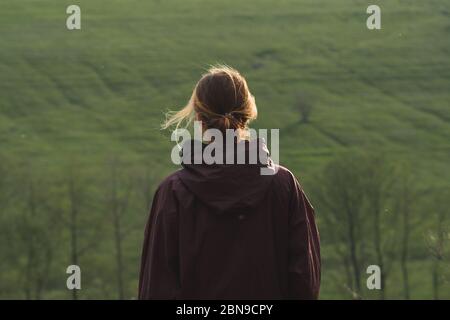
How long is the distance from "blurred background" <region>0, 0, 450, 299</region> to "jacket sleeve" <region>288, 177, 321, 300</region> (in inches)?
2590

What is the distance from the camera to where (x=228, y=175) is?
4.76 meters

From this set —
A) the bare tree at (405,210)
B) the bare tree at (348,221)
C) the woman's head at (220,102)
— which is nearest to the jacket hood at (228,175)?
the woman's head at (220,102)

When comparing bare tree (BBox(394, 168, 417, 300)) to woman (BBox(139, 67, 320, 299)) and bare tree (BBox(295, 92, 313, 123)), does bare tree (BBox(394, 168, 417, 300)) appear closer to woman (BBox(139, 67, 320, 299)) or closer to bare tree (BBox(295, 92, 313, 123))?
bare tree (BBox(295, 92, 313, 123))

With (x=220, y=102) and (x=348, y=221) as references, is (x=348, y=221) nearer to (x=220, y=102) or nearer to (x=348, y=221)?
(x=348, y=221)

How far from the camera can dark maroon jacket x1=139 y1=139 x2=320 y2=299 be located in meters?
4.70

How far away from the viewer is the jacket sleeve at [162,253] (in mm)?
4711

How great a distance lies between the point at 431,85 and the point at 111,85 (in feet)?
123

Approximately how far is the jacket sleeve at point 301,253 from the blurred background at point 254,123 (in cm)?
6579

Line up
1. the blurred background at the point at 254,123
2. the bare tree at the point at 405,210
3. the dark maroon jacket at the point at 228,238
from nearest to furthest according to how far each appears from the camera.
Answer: the dark maroon jacket at the point at 228,238 → the blurred background at the point at 254,123 → the bare tree at the point at 405,210

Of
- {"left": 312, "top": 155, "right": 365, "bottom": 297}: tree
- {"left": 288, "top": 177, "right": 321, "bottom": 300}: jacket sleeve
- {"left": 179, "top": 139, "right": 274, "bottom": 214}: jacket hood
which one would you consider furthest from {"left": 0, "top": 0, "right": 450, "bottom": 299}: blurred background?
{"left": 179, "top": 139, "right": 274, "bottom": 214}: jacket hood

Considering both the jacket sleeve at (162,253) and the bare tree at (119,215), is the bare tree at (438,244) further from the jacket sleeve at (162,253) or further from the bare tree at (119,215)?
the jacket sleeve at (162,253)

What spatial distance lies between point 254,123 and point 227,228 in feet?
298
